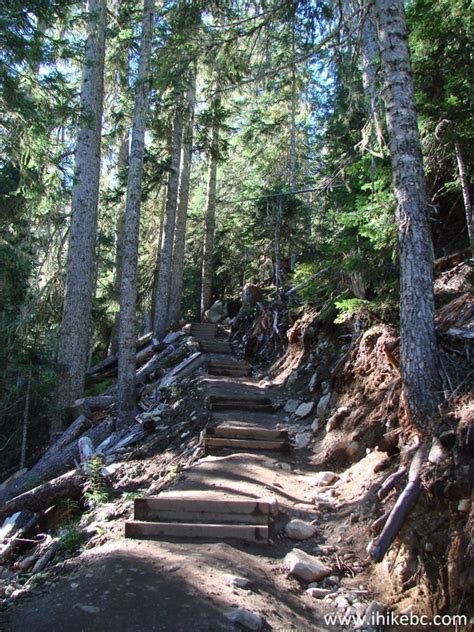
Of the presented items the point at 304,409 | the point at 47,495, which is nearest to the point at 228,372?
the point at 304,409

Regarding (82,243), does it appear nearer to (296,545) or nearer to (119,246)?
(119,246)

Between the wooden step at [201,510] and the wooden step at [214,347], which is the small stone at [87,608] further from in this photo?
the wooden step at [214,347]

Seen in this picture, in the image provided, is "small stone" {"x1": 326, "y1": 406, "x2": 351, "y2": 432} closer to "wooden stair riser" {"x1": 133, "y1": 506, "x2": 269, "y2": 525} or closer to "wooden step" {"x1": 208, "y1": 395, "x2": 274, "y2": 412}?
"wooden step" {"x1": 208, "y1": 395, "x2": 274, "y2": 412}

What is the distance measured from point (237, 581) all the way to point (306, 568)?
0.81 metres

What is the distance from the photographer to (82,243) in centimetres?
1203

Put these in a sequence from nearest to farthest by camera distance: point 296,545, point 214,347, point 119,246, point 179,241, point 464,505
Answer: point 464,505 < point 296,545 < point 214,347 < point 179,241 < point 119,246

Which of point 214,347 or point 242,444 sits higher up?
point 214,347

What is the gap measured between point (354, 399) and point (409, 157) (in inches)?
144

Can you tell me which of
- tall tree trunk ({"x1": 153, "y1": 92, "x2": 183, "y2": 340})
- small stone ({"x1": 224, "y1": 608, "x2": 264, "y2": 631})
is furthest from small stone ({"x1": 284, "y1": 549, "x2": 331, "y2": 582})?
tall tree trunk ({"x1": 153, "y1": 92, "x2": 183, "y2": 340})

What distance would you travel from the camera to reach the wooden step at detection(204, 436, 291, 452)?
750cm

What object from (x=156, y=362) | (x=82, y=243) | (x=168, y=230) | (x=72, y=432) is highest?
(x=168, y=230)

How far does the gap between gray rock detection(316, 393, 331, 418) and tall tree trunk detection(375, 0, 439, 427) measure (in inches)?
125

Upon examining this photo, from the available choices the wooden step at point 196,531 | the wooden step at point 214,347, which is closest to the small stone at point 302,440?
the wooden step at point 196,531

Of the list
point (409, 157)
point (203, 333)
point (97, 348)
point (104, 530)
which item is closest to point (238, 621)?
point (104, 530)
